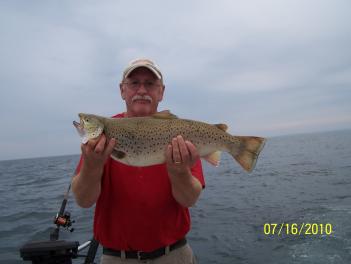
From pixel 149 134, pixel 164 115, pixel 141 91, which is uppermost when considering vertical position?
pixel 141 91

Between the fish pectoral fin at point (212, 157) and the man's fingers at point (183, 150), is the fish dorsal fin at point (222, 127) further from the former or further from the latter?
the man's fingers at point (183, 150)

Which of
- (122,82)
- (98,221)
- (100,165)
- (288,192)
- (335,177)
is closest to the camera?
(100,165)

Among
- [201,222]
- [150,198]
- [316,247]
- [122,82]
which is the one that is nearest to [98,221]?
[150,198]

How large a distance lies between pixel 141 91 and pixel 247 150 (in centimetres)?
175

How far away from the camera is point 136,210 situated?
3.85m

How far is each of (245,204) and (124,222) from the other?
13199 mm

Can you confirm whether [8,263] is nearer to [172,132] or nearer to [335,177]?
[172,132]

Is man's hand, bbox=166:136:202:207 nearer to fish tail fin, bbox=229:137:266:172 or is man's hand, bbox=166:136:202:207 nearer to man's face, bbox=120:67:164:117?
man's face, bbox=120:67:164:117

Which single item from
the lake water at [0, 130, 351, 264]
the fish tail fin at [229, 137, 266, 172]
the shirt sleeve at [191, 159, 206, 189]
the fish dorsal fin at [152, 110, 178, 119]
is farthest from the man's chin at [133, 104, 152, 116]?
the lake water at [0, 130, 351, 264]

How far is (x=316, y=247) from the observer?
30.2 feet

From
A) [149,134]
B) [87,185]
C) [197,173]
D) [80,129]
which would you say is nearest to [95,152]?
[87,185]

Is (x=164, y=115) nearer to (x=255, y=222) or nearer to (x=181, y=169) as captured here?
(x=181, y=169)

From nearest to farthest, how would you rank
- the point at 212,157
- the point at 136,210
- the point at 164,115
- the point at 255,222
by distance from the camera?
the point at 136,210
the point at 164,115
the point at 212,157
the point at 255,222

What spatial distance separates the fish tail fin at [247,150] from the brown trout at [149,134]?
0.02m
